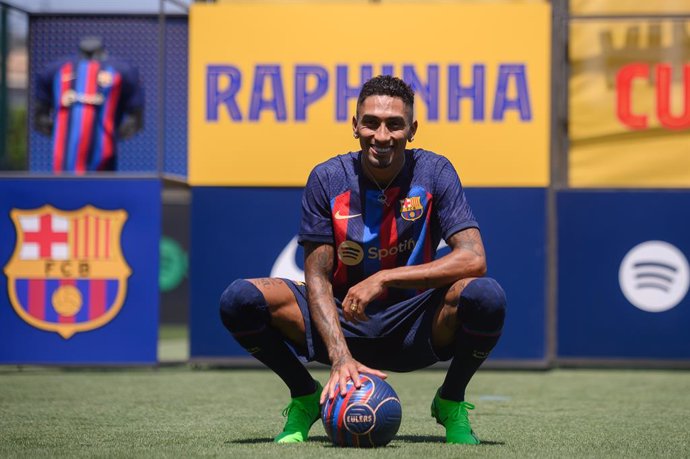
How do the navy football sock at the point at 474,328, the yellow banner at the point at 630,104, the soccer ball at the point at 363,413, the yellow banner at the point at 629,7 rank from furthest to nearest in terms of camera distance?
the yellow banner at the point at 629,7 < the yellow banner at the point at 630,104 < the navy football sock at the point at 474,328 < the soccer ball at the point at 363,413

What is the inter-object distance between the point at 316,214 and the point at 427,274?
524 millimetres

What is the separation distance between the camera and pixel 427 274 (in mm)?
4699

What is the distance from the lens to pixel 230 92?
8844 millimetres

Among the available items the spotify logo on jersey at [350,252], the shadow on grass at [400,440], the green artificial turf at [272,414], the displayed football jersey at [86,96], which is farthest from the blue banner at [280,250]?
the spotify logo on jersey at [350,252]

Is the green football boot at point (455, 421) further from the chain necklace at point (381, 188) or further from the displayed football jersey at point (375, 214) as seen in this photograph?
the chain necklace at point (381, 188)

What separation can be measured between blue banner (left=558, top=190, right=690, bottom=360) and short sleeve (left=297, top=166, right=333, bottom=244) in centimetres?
422

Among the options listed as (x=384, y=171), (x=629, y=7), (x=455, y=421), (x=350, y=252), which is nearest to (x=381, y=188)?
(x=384, y=171)

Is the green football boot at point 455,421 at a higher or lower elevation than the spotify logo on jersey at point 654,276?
lower

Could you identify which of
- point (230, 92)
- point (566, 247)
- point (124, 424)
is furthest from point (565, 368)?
point (124, 424)

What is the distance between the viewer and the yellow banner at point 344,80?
8734mm

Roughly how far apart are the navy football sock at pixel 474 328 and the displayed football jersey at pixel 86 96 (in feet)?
17.3

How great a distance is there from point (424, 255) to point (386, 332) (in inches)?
13.3

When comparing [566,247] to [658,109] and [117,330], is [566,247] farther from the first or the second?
[117,330]

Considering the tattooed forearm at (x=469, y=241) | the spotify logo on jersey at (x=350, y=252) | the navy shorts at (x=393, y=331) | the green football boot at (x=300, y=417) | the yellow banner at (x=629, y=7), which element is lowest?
the green football boot at (x=300, y=417)
